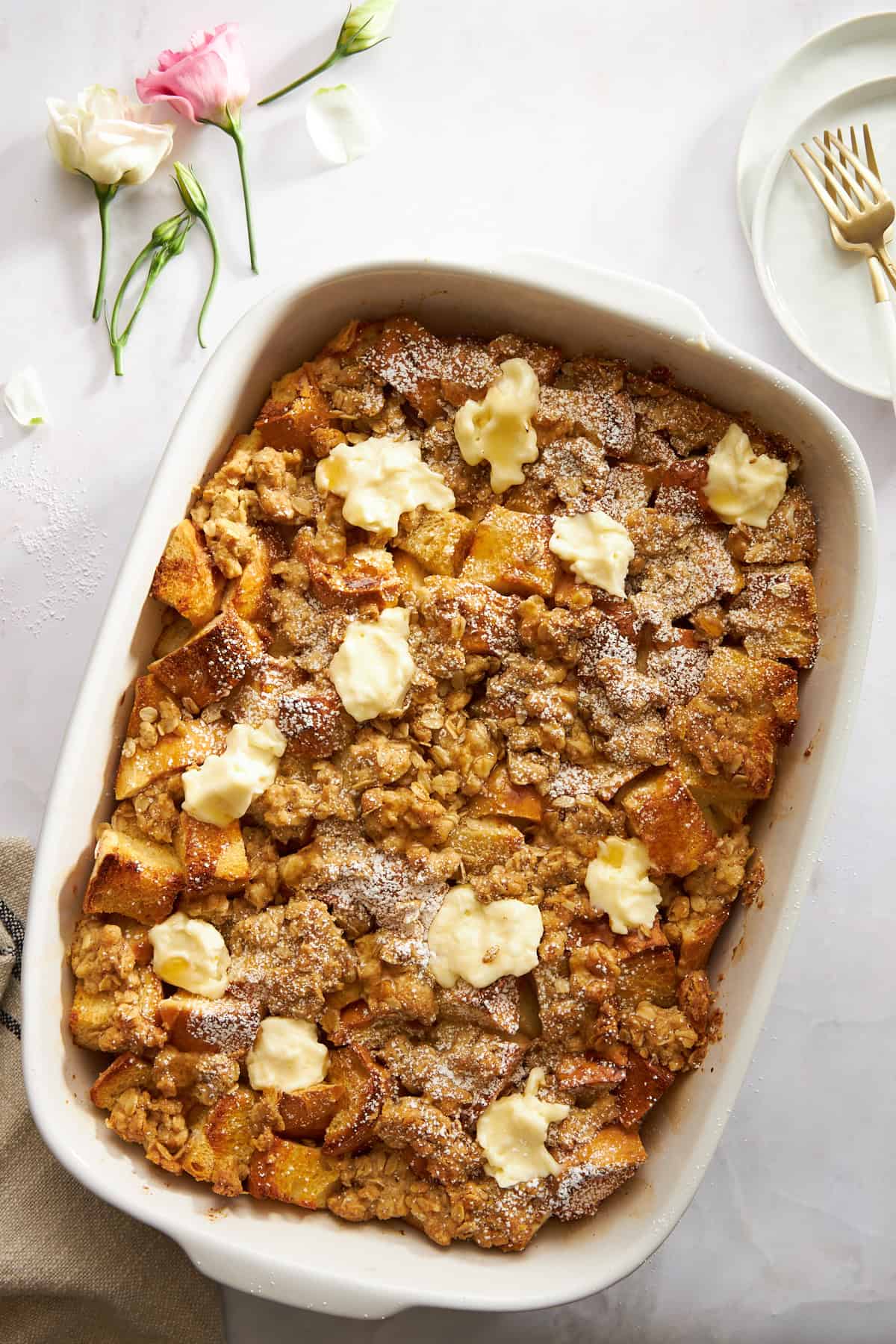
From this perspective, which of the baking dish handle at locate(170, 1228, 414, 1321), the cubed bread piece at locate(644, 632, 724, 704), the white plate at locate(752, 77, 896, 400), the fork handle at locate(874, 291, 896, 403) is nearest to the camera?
the baking dish handle at locate(170, 1228, 414, 1321)

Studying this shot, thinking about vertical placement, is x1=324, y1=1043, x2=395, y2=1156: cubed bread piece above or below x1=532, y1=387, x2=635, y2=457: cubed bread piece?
below

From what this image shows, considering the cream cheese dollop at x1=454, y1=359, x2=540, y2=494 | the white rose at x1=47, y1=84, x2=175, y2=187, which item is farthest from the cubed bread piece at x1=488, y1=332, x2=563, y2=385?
the white rose at x1=47, y1=84, x2=175, y2=187

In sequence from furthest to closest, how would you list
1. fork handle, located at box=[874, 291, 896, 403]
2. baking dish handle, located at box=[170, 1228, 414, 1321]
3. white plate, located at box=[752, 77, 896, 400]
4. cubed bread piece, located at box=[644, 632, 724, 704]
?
white plate, located at box=[752, 77, 896, 400] → fork handle, located at box=[874, 291, 896, 403] → cubed bread piece, located at box=[644, 632, 724, 704] → baking dish handle, located at box=[170, 1228, 414, 1321]

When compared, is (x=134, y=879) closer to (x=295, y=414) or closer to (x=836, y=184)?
(x=295, y=414)

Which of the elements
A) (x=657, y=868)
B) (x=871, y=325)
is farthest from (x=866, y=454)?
(x=657, y=868)

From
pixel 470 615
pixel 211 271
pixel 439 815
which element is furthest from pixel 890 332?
pixel 211 271

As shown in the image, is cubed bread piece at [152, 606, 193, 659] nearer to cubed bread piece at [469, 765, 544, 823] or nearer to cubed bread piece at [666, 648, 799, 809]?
cubed bread piece at [469, 765, 544, 823]

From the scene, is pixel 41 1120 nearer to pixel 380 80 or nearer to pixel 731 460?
pixel 731 460
